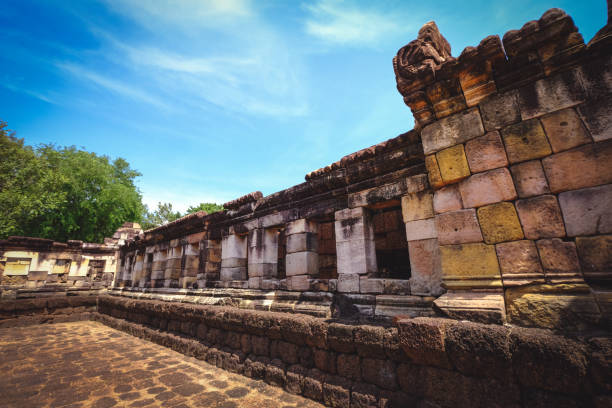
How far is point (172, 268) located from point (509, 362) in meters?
8.26

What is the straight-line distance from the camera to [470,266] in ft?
8.83

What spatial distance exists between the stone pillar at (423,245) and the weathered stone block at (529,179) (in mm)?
929

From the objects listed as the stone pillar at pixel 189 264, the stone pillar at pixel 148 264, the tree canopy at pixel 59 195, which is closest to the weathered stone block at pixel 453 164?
the stone pillar at pixel 189 264

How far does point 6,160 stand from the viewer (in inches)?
634

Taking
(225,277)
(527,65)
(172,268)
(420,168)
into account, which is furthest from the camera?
(172,268)

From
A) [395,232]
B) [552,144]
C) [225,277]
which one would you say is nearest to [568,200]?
[552,144]

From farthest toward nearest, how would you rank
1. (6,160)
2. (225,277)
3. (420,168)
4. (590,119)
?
1. (6,160)
2. (225,277)
3. (420,168)
4. (590,119)

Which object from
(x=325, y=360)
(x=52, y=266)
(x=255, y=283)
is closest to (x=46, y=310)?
(x=52, y=266)

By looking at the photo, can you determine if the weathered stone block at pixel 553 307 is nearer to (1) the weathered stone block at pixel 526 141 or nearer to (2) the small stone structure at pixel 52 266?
(1) the weathered stone block at pixel 526 141

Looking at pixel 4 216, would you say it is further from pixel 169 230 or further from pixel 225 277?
pixel 225 277

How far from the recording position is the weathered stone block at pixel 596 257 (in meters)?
2.10

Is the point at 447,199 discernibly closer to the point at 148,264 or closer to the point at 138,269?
the point at 148,264

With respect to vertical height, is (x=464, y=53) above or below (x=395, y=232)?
above

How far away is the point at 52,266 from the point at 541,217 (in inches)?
664
